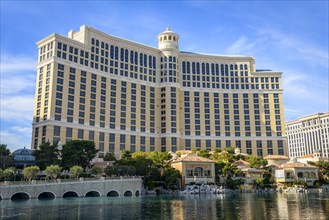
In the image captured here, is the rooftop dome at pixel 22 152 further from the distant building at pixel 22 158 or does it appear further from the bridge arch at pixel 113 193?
the bridge arch at pixel 113 193

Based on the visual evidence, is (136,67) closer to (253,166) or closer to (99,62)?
(99,62)

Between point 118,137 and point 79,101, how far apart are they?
20.4 m

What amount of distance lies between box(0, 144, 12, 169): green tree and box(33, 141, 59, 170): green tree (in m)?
7.67

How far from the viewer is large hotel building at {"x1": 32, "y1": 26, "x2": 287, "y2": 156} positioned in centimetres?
12606

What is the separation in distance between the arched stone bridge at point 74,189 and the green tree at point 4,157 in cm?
1462

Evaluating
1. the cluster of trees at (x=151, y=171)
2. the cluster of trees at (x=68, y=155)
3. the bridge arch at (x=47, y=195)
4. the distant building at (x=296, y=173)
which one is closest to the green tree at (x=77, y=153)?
the cluster of trees at (x=68, y=155)

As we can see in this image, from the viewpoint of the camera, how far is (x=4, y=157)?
8888cm

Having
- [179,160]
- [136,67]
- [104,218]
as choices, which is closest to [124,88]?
[136,67]

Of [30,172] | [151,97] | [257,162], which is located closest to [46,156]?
[30,172]

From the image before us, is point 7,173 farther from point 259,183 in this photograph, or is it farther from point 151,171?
point 259,183

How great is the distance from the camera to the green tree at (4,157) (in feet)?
291

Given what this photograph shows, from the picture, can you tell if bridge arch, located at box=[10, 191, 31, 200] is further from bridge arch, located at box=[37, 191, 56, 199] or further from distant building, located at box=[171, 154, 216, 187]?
distant building, located at box=[171, 154, 216, 187]

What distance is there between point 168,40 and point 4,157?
91.0 m

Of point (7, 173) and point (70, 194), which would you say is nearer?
point (7, 173)
